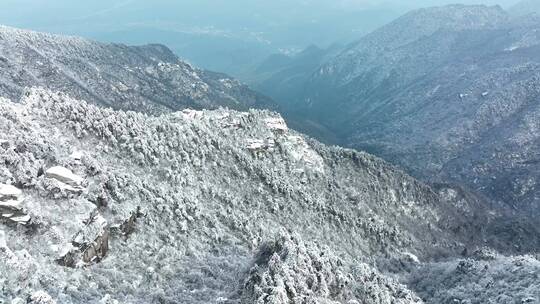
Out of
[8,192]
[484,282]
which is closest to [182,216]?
[8,192]

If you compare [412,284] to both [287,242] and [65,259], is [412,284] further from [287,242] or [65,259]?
[65,259]

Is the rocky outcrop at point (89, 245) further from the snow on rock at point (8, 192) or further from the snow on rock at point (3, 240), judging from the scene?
the snow on rock at point (8, 192)

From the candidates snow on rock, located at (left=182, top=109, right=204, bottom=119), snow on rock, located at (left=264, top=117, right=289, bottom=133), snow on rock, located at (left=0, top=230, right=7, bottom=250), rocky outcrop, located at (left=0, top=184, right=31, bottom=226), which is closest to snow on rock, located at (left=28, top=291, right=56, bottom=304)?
snow on rock, located at (left=0, top=230, right=7, bottom=250)

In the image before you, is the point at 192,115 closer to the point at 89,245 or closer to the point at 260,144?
the point at 260,144

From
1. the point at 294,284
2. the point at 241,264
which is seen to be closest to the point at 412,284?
the point at 241,264

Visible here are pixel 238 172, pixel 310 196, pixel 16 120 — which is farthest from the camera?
pixel 310 196

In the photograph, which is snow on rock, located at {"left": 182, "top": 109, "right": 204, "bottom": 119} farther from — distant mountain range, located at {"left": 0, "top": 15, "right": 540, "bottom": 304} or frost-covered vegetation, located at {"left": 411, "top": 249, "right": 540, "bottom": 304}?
frost-covered vegetation, located at {"left": 411, "top": 249, "right": 540, "bottom": 304}
